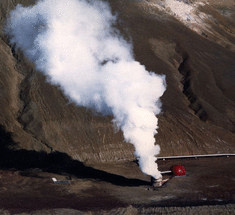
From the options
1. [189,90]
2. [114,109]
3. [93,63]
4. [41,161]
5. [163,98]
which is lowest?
[41,161]

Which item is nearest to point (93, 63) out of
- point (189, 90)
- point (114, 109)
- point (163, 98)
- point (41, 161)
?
point (163, 98)

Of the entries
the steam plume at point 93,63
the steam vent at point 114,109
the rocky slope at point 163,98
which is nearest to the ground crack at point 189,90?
the rocky slope at point 163,98

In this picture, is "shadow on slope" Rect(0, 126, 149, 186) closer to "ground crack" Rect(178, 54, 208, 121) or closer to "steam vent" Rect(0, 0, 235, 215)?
"steam vent" Rect(0, 0, 235, 215)

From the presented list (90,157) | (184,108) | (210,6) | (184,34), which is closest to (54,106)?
(90,157)

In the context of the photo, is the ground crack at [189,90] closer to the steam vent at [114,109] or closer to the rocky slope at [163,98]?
the rocky slope at [163,98]

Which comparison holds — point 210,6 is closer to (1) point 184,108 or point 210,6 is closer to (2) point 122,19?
(2) point 122,19

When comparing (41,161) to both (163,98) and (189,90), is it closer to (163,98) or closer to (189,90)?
(163,98)
